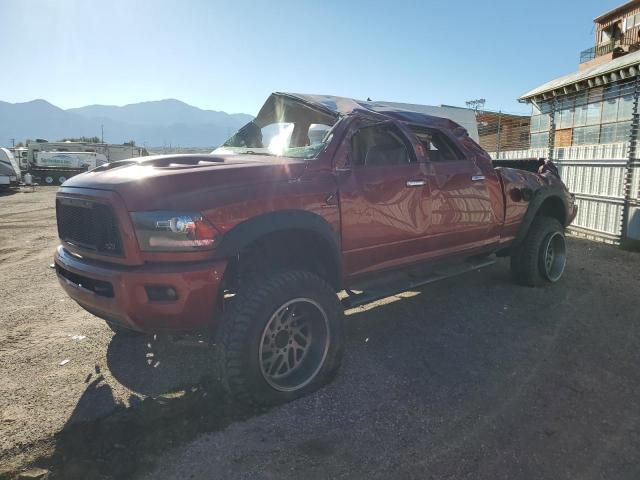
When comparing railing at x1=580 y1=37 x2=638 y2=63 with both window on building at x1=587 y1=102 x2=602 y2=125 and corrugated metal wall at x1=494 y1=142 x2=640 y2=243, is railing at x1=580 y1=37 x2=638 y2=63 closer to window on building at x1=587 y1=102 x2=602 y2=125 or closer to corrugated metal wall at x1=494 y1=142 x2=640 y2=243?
window on building at x1=587 y1=102 x2=602 y2=125

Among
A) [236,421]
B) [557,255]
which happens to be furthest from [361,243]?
[557,255]

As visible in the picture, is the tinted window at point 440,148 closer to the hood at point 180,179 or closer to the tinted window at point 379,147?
the tinted window at point 379,147

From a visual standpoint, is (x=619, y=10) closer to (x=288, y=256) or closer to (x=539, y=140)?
(x=539, y=140)

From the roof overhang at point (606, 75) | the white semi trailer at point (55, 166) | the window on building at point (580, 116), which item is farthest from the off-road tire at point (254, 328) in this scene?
the white semi trailer at point (55, 166)

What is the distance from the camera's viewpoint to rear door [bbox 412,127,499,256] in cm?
412

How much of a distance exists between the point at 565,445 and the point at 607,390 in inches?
35.1

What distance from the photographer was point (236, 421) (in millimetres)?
2838

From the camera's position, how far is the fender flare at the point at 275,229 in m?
2.76

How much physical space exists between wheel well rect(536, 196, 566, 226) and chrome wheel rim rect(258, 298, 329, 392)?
377cm

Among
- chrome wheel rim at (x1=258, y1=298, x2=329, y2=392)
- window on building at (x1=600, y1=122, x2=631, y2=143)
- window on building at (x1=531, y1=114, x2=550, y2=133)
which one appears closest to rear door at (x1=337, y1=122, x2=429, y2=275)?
chrome wheel rim at (x1=258, y1=298, x2=329, y2=392)

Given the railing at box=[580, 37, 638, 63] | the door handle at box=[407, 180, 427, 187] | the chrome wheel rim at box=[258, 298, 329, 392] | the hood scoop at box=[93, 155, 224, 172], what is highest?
the railing at box=[580, 37, 638, 63]

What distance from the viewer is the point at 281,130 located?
14.5ft

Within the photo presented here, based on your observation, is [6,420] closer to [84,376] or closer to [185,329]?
[84,376]

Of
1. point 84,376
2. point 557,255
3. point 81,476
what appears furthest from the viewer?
point 557,255
